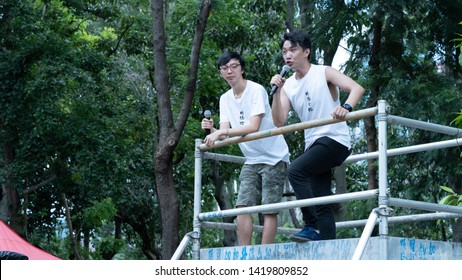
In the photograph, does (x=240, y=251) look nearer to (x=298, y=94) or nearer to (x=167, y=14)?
(x=298, y=94)

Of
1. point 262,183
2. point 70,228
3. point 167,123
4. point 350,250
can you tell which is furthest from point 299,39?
point 70,228

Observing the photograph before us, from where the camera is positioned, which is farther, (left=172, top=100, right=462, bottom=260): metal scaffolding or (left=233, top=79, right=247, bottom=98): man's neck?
(left=233, top=79, right=247, bottom=98): man's neck

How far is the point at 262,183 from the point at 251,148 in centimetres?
25

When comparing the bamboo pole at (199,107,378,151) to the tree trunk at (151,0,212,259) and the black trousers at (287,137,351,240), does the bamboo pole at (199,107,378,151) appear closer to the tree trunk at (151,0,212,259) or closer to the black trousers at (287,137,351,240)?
the black trousers at (287,137,351,240)

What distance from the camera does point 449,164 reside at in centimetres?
1249

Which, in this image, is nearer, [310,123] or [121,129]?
[310,123]

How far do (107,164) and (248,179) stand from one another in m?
10.9

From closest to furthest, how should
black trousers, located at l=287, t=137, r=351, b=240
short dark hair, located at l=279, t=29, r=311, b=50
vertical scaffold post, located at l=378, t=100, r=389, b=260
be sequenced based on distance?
vertical scaffold post, located at l=378, t=100, r=389, b=260 < black trousers, located at l=287, t=137, r=351, b=240 < short dark hair, located at l=279, t=29, r=311, b=50

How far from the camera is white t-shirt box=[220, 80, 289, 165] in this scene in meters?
5.98

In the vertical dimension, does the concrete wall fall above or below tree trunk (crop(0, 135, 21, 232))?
below

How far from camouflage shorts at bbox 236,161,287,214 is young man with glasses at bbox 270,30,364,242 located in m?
0.43

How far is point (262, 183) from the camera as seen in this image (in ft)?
19.9

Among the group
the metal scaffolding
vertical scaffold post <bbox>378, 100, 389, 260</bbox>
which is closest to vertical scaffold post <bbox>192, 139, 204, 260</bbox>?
→ the metal scaffolding
